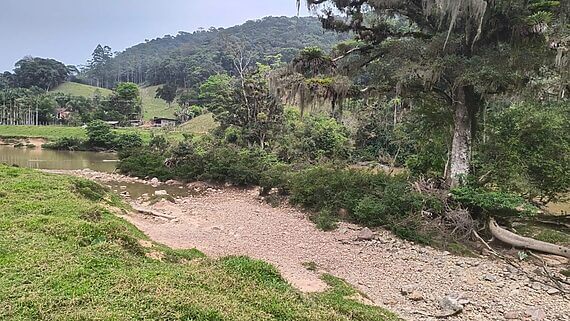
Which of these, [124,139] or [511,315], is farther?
[124,139]

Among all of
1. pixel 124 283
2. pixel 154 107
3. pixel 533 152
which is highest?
pixel 154 107

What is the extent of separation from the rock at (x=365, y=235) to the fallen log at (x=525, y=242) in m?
2.89

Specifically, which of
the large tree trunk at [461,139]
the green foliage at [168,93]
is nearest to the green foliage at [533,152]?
the large tree trunk at [461,139]

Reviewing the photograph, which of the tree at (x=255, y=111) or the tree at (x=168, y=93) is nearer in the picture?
the tree at (x=255, y=111)

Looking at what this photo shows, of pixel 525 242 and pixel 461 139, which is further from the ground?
pixel 461 139

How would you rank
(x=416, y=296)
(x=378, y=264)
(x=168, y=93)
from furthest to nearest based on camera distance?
(x=168, y=93), (x=378, y=264), (x=416, y=296)

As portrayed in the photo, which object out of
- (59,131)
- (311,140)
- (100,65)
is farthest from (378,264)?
(100,65)

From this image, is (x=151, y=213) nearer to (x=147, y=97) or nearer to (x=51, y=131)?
(x=51, y=131)

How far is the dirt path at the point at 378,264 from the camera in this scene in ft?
22.2

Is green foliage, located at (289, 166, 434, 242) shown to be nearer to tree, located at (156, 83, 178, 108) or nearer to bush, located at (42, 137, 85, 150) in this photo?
bush, located at (42, 137, 85, 150)

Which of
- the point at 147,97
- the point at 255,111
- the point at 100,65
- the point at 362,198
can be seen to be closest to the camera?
the point at 362,198

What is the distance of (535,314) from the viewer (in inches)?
252

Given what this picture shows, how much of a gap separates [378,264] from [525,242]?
3.58 m

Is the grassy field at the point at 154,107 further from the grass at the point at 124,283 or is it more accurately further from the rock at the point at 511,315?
the rock at the point at 511,315
